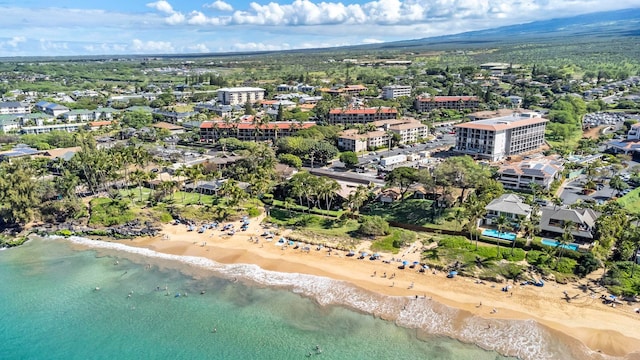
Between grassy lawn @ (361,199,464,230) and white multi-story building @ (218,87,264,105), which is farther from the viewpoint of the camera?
white multi-story building @ (218,87,264,105)

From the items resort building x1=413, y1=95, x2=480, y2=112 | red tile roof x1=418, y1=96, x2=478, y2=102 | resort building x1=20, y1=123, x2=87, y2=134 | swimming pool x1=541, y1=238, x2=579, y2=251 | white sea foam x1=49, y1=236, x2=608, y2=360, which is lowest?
white sea foam x1=49, y1=236, x2=608, y2=360

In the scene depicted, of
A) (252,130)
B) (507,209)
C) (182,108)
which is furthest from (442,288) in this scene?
(182,108)

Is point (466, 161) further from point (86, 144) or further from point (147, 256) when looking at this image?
point (86, 144)

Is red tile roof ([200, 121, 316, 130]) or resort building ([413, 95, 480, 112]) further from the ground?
resort building ([413, 95, 480, 112])

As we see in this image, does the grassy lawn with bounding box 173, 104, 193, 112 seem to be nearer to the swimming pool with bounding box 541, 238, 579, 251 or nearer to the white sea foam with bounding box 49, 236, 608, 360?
the white sea foam with bounding box 49, 236, 608, 360

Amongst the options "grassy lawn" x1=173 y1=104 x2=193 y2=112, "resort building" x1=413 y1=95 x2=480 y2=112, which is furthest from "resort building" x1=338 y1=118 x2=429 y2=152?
"grassy lawn" x1=173 y1=104 x2=193 y2=112

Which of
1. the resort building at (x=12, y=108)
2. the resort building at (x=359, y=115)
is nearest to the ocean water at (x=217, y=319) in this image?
the resort building at (x=359, y=115)

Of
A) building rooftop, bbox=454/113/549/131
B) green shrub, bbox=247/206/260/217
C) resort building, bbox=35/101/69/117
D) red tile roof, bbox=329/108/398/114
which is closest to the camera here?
green shrub, bbox=247/206/260/217

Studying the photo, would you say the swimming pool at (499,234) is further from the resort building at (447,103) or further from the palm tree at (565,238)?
the resort building at (447,103)
